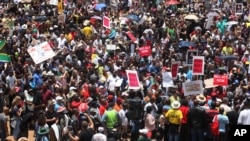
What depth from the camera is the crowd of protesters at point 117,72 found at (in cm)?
1630

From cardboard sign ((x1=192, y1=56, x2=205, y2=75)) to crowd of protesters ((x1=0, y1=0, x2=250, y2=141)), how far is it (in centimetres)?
68

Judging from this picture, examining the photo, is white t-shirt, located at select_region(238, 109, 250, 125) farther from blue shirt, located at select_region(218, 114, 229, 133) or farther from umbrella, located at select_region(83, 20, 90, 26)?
umbrella, located at select_region(83, 20, 90, 26)

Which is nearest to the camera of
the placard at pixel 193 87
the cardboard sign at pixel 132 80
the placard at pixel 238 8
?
the placard at pixel 193 87

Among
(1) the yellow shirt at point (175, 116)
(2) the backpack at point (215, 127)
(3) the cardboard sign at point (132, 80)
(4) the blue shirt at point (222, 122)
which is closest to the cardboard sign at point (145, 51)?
(3) the cardboard sign at point (132, 80)

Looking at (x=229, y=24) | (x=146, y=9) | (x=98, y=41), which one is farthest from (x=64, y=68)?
(x=146, y=9)

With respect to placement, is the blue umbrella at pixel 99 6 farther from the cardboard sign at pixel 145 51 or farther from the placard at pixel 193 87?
the placard at pixel 193 87

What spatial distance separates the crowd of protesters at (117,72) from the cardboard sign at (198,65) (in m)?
0.68

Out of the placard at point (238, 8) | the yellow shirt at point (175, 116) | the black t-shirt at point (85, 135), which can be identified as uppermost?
the black t-shirt at point (85, 135)

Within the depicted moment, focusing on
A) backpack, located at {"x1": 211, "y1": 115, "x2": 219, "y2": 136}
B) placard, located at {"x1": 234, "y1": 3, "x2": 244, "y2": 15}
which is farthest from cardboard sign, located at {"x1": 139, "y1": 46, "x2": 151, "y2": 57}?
placard, located at {"x1": 234, "y1": 3, "x2": 244, "y2": 15}

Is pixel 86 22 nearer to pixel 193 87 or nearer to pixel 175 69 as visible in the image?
pixel 175 69

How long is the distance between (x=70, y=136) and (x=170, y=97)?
3.53 meters

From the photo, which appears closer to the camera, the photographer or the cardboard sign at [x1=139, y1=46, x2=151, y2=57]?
the photographer

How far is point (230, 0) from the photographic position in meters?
38.7

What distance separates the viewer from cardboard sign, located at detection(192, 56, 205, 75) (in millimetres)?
20297
